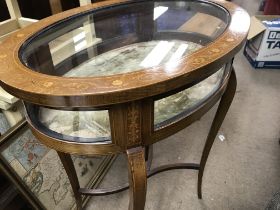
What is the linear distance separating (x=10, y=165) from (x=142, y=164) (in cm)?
48

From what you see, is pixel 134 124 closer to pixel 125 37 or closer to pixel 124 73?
pixel 124 73

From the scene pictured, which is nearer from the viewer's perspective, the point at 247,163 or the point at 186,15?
the point at 186,15

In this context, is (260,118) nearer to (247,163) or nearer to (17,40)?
(247,163)

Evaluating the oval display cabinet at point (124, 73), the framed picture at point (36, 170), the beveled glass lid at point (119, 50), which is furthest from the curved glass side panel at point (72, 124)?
the framed picture at point (36, 170)

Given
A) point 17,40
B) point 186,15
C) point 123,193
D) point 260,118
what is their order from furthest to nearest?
point 260,118
point 123,193
point 186,15
point 17,40

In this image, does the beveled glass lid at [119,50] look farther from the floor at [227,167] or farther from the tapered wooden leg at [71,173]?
the floor at [227,167]

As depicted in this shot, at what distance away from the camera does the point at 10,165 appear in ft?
2.56

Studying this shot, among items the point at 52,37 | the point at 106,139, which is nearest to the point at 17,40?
the point at 52,37

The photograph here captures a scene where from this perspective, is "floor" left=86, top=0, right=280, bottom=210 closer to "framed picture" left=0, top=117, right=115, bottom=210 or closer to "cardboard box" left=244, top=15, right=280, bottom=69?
"framed picture" left=0, top=117, right=115, bottom=210

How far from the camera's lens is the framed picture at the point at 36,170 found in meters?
0.79

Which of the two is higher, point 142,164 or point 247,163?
point 142,164

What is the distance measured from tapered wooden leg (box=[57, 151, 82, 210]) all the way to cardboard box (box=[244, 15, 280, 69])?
1806 mm

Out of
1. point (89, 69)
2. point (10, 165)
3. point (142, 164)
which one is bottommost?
point (10, 165)

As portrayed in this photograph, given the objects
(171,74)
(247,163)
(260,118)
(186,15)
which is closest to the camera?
(171,74)
